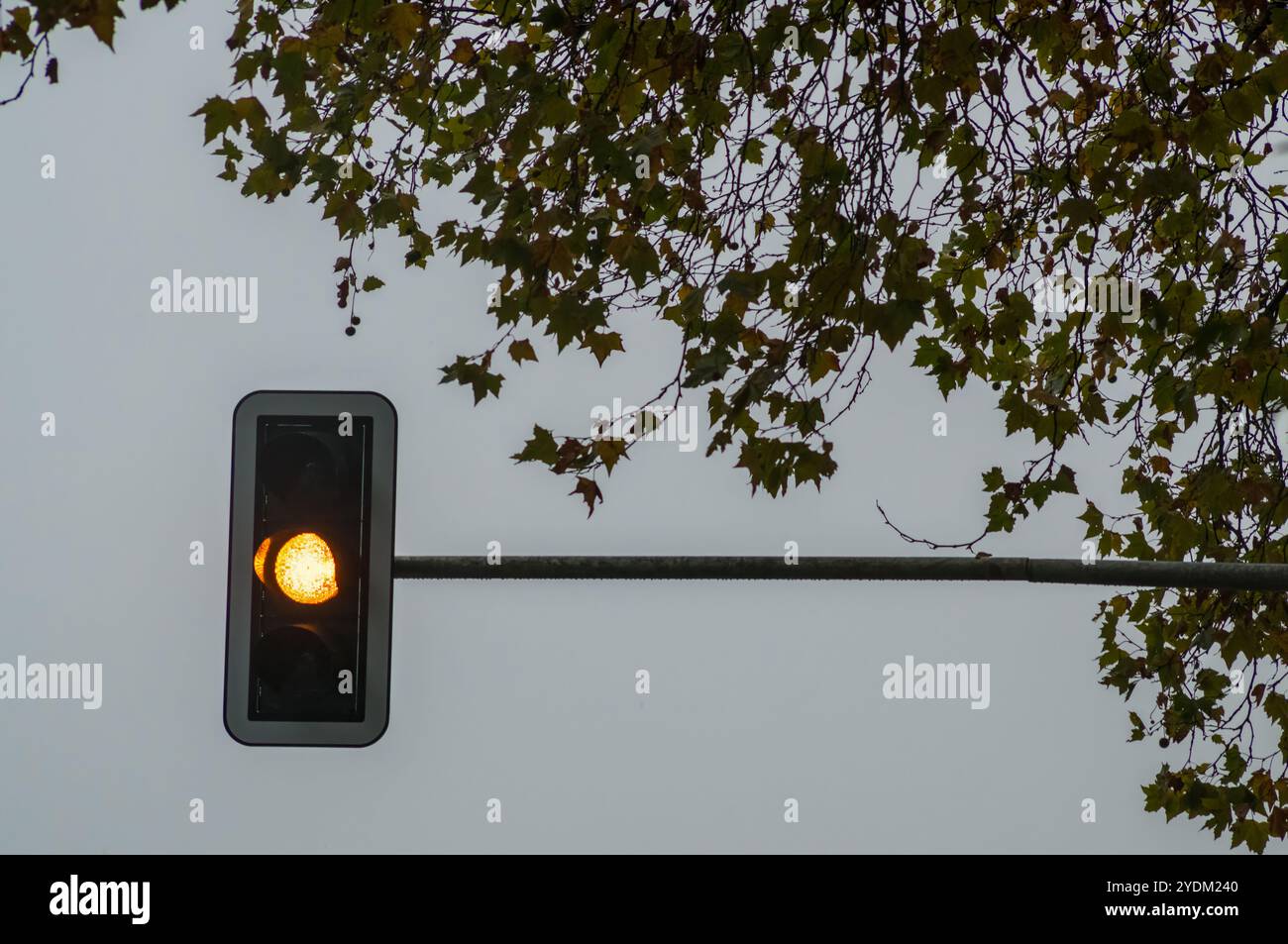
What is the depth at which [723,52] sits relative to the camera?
498 cm

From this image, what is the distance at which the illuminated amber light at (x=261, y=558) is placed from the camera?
10.4ft

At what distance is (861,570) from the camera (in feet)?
11.0

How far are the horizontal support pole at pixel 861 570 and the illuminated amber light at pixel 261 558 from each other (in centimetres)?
31

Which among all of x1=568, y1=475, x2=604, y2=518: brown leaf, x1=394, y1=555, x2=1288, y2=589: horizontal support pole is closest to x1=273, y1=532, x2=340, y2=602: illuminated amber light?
x1=394, y1=555, x2=1288, y2=589: horizontal support pole

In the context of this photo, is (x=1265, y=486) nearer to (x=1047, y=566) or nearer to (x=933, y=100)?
(x=933, y=100)

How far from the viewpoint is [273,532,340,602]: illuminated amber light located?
10.4 ft
